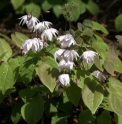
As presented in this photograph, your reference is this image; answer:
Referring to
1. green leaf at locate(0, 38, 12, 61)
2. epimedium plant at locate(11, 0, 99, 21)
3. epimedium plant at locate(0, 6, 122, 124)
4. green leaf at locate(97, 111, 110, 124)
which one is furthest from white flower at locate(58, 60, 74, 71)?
epimedium plant at locate(11, 0, 99, 21)

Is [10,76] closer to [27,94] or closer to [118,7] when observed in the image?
[27,94]

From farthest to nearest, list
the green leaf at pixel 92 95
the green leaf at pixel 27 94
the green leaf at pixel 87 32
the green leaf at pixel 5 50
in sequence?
the green leaf at pixel 5 50 < the green leaf at pixel 27 94 < the green leaf at pixel 87 32 < the green leaf at pixel 92 95

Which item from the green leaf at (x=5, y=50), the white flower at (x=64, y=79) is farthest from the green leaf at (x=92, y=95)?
the green leaf at (x=5, y=50)

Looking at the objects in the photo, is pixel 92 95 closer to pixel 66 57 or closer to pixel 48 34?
pixel 66 57

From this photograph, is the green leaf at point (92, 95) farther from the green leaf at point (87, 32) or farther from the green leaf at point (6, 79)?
the green leaf at point (6, 79)

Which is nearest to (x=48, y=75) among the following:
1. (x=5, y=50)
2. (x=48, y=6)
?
(x=5, y=50)

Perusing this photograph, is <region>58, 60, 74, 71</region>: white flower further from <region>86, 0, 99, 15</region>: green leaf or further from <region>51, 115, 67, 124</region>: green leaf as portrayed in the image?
<region>86, 0, 99, 15</region>: green leaf
